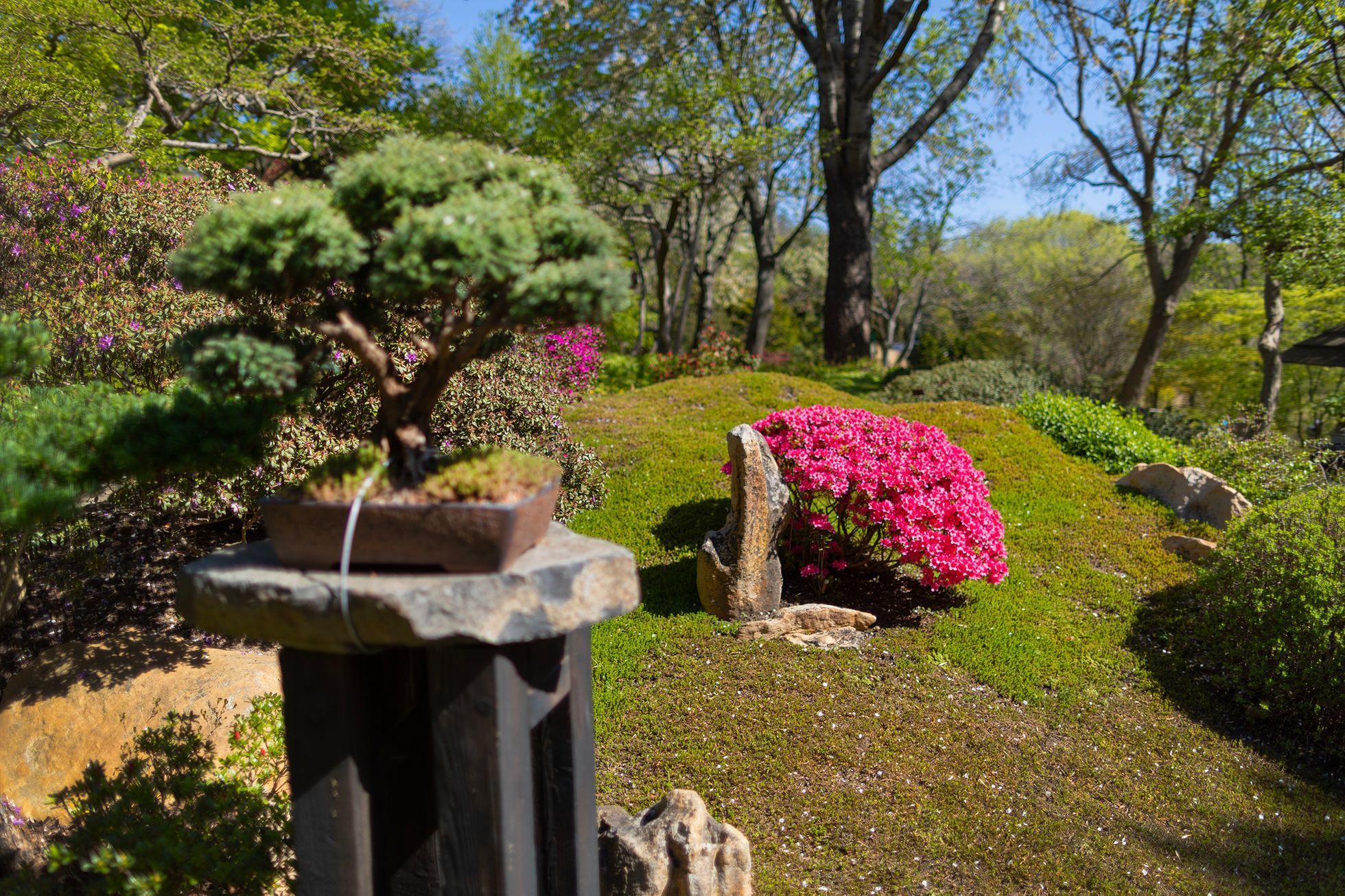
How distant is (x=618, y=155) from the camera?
1509 centimetres

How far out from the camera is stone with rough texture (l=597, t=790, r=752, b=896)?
329 cm

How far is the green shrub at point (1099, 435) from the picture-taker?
9.97 metres


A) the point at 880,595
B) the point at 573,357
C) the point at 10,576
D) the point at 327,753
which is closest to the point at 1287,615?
the point at 880,595

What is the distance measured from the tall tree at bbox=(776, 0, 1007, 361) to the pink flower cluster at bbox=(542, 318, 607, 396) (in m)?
6.35

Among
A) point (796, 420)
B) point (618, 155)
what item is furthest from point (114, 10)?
point (796, 420)

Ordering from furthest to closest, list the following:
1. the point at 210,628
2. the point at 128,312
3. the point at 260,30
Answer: the point at 260,30, the point at 128,312, the point at 210,628

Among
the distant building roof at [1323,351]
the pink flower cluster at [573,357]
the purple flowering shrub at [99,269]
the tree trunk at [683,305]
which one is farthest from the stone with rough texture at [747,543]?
the tree trunk at [683,305]

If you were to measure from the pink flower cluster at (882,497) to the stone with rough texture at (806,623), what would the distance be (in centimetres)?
61

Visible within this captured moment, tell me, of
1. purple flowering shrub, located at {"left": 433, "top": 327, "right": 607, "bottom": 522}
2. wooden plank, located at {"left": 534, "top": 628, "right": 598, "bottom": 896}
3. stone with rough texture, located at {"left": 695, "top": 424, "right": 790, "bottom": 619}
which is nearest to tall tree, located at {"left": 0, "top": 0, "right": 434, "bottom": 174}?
purple flowering shrub, located at {"left": 433, "top": 327, "right": 607, "bottom": 522}

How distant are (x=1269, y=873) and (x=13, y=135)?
13.1 meters

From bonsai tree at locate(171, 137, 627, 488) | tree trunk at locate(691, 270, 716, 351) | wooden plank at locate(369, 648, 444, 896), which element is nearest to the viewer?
bonsai tree at locate(171, 137, 627, 488)

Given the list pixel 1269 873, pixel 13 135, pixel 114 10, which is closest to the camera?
pixel 1269 873

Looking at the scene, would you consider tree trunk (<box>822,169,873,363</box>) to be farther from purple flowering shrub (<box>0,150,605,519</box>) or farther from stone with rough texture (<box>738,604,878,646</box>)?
stone with rough texture (<box>738,604,878,646</box>)

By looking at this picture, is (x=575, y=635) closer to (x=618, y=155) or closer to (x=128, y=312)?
(x=128, y=312)
